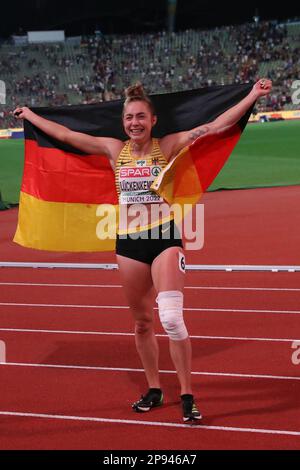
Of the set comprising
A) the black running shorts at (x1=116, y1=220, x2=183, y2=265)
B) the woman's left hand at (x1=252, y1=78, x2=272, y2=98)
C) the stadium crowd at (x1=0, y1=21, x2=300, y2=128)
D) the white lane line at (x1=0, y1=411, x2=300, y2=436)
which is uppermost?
the stadium crowd at (x1=0, y1=21, x2=300, y2=128)

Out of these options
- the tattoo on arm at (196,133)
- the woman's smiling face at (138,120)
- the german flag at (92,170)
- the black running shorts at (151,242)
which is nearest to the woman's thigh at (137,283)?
the black running shorts at (151,242)

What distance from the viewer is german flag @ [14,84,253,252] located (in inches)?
213

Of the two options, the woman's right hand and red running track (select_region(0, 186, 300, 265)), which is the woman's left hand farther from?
red running track (select_region(0, 186, 300, 265))

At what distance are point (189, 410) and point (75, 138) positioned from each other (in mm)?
2204

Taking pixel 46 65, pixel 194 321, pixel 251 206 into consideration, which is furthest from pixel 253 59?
pixel 194 321

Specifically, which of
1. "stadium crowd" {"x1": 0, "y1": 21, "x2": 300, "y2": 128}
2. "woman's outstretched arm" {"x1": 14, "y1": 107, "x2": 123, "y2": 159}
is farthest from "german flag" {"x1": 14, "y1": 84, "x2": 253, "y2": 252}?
"stadium crowd" {"x1": 0, "y1": 21, "x2": 300, "y2": 128}

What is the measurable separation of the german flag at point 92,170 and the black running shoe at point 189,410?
59.0 inches

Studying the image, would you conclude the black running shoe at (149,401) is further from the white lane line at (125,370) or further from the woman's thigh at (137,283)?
the white lane line at (125,370)

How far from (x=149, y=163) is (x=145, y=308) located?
3.34ft

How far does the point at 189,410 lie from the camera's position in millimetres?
4633

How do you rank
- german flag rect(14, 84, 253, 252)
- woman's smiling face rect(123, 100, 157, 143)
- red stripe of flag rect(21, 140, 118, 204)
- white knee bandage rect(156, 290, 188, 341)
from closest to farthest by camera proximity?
white knee bandage rect(156, 290, 188, 341)
woman's smiling face rect(123, 100, 157, 143)
german flag rect(14, 84, 253, 252)
red stripe of flag rect(21, 140, 118, 204)

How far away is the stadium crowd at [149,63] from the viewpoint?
180ft

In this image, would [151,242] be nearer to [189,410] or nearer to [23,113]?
[189,410]

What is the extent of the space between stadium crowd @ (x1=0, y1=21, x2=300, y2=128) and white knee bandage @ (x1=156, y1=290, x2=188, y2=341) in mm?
48992
